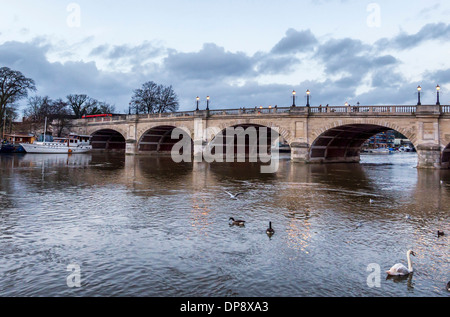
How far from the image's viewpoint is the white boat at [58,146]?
2282 inches

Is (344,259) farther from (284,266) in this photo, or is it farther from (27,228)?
(27,228)

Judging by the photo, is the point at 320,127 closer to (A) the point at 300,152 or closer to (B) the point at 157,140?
(A) the point at 300,152

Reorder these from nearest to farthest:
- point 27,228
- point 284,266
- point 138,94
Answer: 1. point 284,266
2. point 27,228
3. point 138,94

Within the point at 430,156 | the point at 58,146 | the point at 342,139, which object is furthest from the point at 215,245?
the point at 58,146

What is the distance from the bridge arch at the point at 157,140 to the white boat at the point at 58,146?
1135 centimetres

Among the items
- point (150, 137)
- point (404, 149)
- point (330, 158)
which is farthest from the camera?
point (404, 149)

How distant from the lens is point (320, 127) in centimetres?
4097

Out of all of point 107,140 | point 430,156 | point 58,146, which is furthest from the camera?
point 107,140

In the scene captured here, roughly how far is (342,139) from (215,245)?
136 ft

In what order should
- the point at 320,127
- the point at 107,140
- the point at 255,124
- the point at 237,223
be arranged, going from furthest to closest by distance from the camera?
the point at 107,140, the point at 255,124, the point at 320,127, the point at 237,223

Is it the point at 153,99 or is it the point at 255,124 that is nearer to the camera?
the point at 255,124
